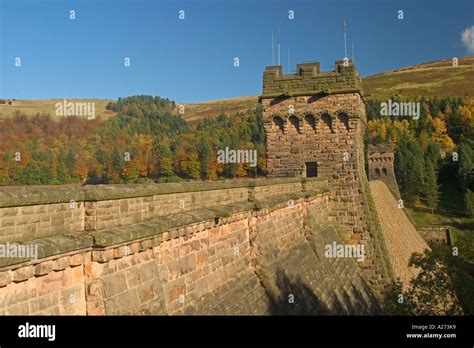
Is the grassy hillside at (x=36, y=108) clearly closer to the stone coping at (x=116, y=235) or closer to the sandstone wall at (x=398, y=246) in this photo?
the sandstone wall at (x=398, y=246)

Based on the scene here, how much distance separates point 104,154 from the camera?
251ft

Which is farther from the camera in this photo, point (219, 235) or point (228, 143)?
point (228, 143)

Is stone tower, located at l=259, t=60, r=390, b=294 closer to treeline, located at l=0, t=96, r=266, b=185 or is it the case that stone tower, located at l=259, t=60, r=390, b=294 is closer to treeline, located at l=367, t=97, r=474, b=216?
treeline, located at l=0, t=96, r=266, b=185

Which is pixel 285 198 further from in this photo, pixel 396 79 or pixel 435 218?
pixel 396 79

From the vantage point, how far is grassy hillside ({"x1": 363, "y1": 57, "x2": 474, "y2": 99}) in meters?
140

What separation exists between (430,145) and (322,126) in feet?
Result: 255

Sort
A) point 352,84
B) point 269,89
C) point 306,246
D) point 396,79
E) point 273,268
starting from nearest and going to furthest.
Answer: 1. point 273,268
2. point 306,246
3. point 352,84
4. point 269,89
5. point 396,79

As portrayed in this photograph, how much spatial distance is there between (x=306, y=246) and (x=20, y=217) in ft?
37.5

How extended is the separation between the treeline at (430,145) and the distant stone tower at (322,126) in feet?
163

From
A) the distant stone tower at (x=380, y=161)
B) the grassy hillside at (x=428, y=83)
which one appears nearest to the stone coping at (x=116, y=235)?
the distant stone tower at (x=380, y=161)

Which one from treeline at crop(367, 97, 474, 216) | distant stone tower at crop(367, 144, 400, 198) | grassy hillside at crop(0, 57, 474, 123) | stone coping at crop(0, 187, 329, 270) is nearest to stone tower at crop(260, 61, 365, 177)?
stone coping at crop(0, 187, 329, 270)

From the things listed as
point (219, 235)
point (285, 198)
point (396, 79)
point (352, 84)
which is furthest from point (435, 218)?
point (396, 79)

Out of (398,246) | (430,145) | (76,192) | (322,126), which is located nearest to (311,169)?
(322,126)
